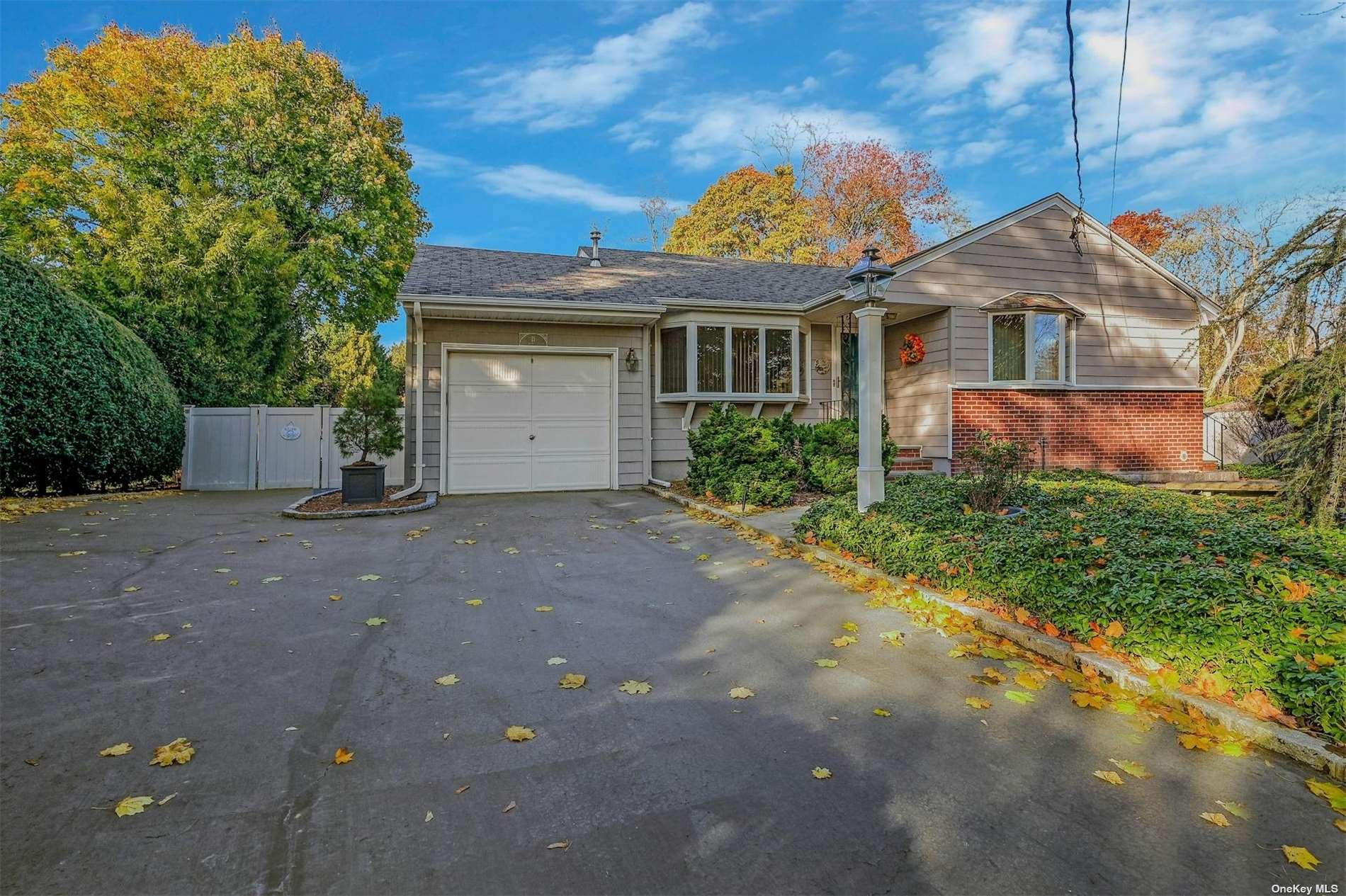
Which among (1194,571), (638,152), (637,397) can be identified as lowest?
(1194,571)

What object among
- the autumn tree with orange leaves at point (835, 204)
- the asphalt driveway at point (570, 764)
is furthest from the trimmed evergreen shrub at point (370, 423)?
the autumn tree with orange leaves at point (835, 204)

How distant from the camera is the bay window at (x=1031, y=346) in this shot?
34.6ft

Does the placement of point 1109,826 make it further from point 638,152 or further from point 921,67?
point 638,152

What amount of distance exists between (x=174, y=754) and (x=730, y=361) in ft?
30.3

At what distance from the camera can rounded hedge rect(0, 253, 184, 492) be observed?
7957 mm

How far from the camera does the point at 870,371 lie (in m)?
6.31

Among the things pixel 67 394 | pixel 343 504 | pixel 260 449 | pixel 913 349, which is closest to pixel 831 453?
pixel 913 349

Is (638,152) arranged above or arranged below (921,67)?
above

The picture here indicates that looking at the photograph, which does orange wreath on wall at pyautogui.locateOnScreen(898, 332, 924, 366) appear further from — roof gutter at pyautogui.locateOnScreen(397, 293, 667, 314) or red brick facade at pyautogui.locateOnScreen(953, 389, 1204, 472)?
roof gutter at pyautogui.locateOnScreen(397, 293, 667, 314)

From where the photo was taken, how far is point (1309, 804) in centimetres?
212

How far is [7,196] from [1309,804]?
2517 cm

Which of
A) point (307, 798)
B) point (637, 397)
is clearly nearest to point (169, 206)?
point (637, 397)

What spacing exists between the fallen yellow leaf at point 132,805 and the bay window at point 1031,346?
11160 millimetres

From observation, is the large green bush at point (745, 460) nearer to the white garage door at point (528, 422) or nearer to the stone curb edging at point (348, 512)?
the white garage door at point (528, 422)
